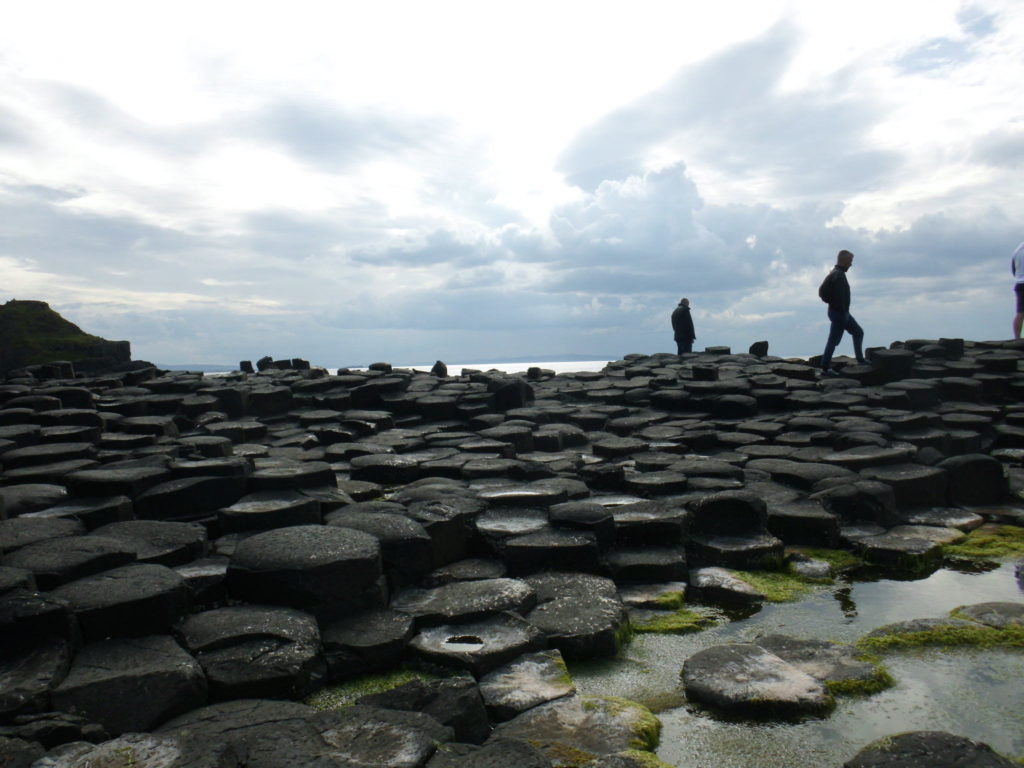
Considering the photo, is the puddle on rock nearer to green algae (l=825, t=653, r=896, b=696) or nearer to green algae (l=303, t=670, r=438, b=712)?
green algae (l=825, t=653, r=896, b=696)

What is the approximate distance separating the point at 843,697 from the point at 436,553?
8.87 ft

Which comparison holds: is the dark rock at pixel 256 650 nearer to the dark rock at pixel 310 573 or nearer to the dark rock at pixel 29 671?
the dark rock at pixel 310 573

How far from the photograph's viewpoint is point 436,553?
5070mm

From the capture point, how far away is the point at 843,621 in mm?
4387

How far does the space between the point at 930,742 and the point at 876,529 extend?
3.63 metres

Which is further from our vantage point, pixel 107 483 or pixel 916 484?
pixel 916 484

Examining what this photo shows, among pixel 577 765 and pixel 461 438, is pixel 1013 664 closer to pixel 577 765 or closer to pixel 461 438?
pixel 577 765

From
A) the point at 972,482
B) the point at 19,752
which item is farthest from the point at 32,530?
the point at 972,482

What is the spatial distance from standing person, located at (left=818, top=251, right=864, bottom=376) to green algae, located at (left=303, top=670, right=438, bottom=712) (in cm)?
1075

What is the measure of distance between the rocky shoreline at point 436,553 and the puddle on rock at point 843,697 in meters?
0.13

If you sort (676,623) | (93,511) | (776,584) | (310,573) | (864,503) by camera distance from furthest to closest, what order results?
(864,503) → (93,511) → (776,584) → (676,623) → (310,573)

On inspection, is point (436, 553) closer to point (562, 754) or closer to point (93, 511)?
point (562, 754)

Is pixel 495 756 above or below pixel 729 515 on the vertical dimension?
below

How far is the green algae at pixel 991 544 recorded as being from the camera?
557cm
